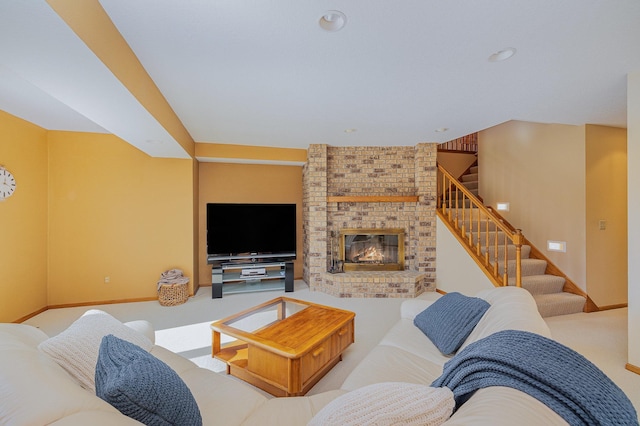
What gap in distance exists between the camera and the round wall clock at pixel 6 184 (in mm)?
2964

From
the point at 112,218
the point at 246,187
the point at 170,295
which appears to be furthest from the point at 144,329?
the point at 246,187

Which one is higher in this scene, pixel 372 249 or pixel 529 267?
pixel 372 249

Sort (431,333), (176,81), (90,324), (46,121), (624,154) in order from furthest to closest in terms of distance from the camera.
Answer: (624,154) < (46,121) < (176,81) < (431,333) < (90,324)

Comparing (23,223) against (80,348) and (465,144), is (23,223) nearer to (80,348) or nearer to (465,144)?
(80,348)

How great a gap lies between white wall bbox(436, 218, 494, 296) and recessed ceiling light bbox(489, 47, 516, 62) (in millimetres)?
2736

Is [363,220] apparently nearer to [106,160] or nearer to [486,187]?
[486,187]

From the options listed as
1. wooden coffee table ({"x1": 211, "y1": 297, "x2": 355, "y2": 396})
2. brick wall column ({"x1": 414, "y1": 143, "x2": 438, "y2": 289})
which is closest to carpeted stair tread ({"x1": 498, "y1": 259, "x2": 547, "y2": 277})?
brick wall column ({"x1": 414, "y1": 143, "x2": 438, "y2": 289})

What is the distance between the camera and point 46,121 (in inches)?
132

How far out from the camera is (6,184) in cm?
302

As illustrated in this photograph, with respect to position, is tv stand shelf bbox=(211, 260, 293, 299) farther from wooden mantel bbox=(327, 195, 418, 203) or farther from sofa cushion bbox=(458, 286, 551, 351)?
sofa cushion bbox=(458, 286, 551, 351)

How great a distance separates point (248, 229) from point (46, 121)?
292 centimetres

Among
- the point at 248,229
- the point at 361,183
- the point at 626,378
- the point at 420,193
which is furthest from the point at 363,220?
the point at 626,378

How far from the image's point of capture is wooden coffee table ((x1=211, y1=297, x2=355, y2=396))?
1784mm

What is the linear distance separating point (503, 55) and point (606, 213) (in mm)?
3287
